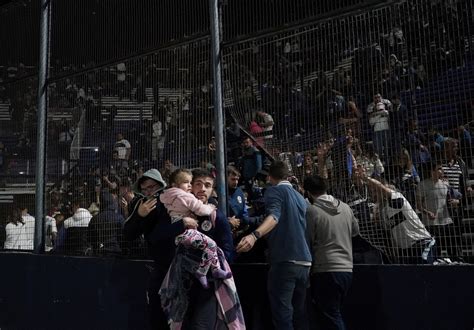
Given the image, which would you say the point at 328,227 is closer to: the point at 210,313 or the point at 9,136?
the point at 210,313

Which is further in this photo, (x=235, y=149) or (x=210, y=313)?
(x=235, y=149)

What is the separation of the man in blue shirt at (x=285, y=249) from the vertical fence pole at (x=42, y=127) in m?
3.76

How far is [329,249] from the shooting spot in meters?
4.76

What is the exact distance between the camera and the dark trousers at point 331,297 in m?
4.62

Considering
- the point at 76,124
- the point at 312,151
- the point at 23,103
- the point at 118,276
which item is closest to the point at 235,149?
the point at 312,151

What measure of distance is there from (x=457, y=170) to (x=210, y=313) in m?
2.36

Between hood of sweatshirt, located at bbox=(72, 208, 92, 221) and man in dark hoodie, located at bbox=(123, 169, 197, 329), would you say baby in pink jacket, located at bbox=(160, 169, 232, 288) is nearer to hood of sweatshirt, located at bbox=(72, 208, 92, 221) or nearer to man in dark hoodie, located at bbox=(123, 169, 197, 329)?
man in dark hoodie, located at bbox=(123, 169, 197, 329)

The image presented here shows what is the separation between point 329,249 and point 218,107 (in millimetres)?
1920

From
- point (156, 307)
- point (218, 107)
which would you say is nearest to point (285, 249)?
point (156, 307)

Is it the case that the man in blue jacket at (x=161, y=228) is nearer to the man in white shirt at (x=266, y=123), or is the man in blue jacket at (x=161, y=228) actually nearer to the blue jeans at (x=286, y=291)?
the blue jeans at (x=286, y=291)

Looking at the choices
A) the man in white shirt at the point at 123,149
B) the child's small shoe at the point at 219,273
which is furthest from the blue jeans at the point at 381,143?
the man in white shirt at the point at 123,149

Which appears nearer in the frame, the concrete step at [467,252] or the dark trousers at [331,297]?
the concrete step at [467,252]

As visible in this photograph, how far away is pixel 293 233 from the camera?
471 centimetres

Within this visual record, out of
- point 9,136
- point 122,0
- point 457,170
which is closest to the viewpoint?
point 457,170
